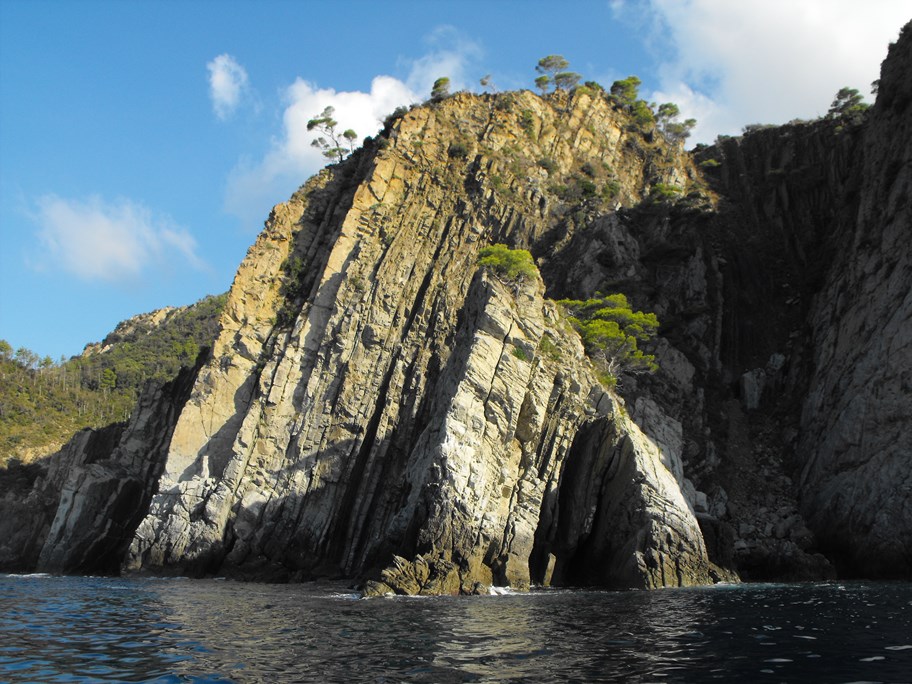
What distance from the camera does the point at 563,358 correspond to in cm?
4169

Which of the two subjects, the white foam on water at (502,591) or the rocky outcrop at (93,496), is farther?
the rocky outcrop at (93,496)

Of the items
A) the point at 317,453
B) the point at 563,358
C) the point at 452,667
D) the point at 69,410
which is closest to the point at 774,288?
the point at 563,358

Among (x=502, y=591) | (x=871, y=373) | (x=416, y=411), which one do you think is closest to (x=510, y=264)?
(x=416, y=411)

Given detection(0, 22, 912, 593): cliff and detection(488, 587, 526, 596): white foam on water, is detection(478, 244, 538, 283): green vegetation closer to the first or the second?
detection(0, 22, 912, 593): cliff

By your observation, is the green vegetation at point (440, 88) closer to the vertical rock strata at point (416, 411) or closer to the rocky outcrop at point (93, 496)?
the vertical rock strata at point (416, 411)

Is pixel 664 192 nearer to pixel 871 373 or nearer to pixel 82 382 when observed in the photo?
pixel 871 373

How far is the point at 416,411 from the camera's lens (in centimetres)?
4712

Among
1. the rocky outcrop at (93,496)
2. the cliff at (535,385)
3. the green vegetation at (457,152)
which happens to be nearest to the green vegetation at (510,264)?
the cliff at (535,385)

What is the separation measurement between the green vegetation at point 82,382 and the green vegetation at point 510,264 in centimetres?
2189

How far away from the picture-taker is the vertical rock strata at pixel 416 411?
3472 centimetres

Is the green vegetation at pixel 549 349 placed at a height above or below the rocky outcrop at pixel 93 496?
above

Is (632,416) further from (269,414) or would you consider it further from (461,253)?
(269,414)

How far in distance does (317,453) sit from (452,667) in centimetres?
3452

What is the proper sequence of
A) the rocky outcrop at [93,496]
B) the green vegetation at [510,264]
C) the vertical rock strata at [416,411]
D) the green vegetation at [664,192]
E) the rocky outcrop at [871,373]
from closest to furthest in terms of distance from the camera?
1. the vertical rock strata at [416,411]
2. the rocky outcrop at [871,373]
3. the green vegetation at [510,264]
4. the rocky outcrop at [93,496]
5. the green vegetation at [664,192]
